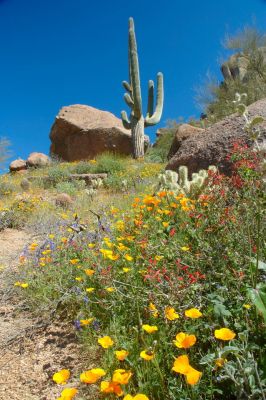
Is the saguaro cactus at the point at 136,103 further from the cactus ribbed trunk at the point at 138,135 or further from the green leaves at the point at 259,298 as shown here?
the green leaves at the point at 259,298

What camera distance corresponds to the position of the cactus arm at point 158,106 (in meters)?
15.0

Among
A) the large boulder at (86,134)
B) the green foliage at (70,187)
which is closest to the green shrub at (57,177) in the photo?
the green foliage at (70,187)

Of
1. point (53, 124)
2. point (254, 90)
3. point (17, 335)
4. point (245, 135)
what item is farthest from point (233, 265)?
point (53, 124)

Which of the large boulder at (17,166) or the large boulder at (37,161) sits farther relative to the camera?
the large boulder at (17,166)

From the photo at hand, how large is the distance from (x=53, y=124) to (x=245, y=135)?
16.9 metres

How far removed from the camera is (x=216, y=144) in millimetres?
5332

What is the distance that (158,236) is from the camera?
3.02 m

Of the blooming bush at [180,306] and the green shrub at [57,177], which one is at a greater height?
the green shrub at [57,177]

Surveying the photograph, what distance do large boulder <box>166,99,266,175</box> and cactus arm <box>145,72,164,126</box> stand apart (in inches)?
380

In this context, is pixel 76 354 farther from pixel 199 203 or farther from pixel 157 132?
pixel 157 132

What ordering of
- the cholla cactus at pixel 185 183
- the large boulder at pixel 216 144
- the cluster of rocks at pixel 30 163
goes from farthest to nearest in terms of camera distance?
the cluster of rocks at pixel 30 163, the large boulder at pixel 216 144, the cholla cactus at pixel 185 183

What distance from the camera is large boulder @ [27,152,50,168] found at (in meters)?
16.8

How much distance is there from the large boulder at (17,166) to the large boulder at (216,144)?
13074mm

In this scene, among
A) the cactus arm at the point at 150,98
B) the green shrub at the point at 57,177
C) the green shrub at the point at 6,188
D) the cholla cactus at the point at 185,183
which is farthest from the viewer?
the cactus arm at the point at 150,98
